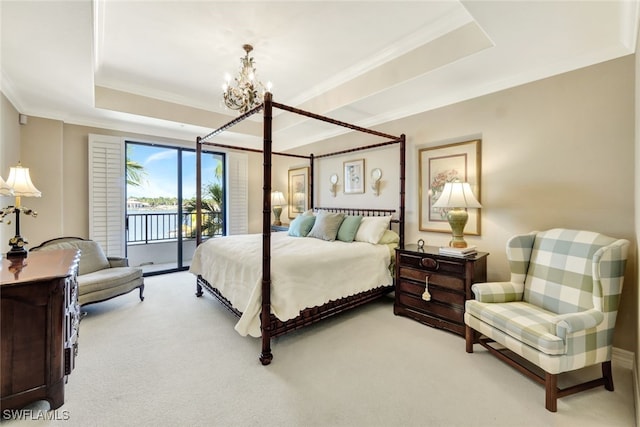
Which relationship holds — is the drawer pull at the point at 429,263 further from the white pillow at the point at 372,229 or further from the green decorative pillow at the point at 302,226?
the green decorative pillow at the point at 302,226

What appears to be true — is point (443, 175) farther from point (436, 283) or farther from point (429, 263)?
point (436, 283)

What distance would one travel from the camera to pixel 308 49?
301 centimetres

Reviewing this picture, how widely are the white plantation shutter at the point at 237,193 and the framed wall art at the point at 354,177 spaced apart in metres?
2.41

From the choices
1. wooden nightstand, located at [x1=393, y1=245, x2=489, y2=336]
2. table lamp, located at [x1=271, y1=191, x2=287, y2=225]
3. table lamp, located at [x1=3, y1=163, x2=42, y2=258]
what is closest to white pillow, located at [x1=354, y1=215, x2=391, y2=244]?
wooden nightstand, located at [x1=393, y1=245, x2=489, y2=336]

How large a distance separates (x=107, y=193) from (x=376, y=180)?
14.0 ft

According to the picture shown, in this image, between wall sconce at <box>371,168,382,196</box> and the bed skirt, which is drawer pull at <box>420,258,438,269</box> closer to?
the bed skirt

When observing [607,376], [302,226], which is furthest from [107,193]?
[607,376]

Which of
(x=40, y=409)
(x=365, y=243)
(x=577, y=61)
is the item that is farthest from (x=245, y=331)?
(x=577, y=61)

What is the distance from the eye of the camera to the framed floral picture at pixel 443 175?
309 centimetres

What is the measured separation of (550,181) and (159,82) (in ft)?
15.7

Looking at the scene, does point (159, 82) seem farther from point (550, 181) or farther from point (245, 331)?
point (550, 181)

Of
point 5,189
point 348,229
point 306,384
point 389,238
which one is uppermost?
point 5,189

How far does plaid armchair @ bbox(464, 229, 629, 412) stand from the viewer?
69.1 inches

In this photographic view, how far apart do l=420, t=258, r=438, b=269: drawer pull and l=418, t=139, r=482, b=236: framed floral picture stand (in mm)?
652
